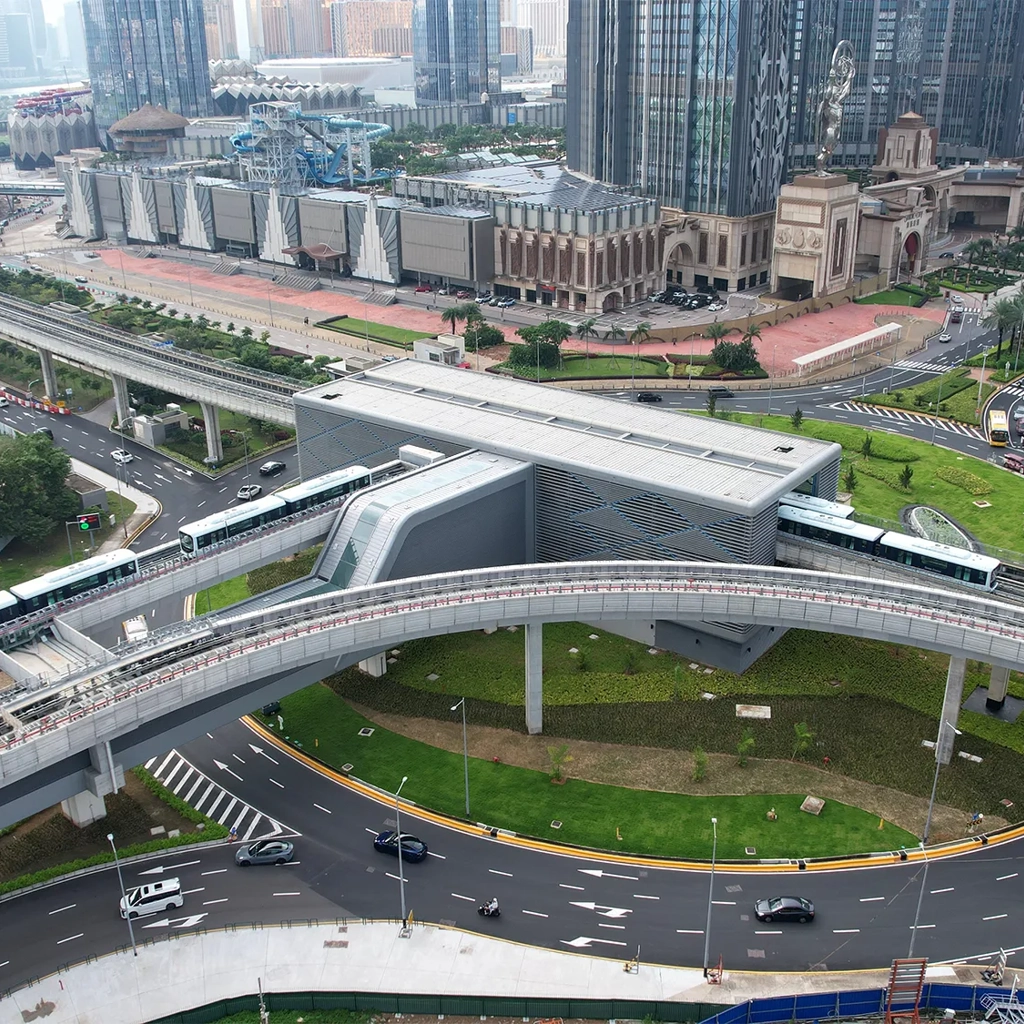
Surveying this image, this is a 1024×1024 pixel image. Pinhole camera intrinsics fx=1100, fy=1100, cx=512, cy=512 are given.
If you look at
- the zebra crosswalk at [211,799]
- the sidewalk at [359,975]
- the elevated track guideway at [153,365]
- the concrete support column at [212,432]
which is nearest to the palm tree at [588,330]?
the elevated track guideway at [153,365]

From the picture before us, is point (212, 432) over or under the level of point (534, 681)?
over

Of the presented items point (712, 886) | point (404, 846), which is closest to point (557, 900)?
point (712, 886)

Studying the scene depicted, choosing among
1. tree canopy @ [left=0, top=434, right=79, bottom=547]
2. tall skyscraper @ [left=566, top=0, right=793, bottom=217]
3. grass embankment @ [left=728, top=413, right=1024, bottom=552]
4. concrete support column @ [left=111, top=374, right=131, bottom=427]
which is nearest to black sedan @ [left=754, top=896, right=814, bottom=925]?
grass embankment @ [left=728, top=413, right=1024, bottom=552]

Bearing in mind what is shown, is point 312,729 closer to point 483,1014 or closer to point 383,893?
point 383,893

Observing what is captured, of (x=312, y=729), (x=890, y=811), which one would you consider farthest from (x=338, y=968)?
(x=890, y=811)

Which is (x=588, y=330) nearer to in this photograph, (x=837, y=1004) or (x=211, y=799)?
(x=211, y=799)

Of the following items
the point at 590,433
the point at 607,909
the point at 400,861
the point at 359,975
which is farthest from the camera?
the point at 590,433

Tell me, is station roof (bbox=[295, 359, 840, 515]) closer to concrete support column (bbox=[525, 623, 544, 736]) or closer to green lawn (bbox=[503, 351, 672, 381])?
concrete support column (bbox=[525, 623, 544, 736])
